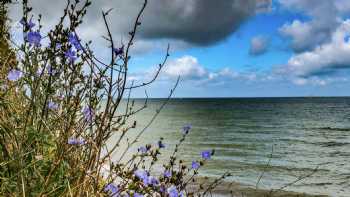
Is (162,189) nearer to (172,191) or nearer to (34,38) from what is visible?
(172,191)

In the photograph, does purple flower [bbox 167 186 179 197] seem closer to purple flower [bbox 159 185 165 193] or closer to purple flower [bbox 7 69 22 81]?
purple flower [bbox 159 185 165 193]

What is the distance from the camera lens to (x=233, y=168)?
17922 millimetres

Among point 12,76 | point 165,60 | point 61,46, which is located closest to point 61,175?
point 61,46

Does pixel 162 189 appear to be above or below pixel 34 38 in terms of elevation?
below

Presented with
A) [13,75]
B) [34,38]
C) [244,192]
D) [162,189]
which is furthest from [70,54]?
[244,192]

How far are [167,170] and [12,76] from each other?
4.44 ft

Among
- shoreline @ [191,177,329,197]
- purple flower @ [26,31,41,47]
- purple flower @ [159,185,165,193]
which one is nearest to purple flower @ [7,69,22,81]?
purple flower @ [26,31,41,47]

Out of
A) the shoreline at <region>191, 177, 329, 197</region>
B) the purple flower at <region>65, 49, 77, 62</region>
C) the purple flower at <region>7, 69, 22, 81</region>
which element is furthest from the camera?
the shoreline at <region>191, 177, 329, 197</region>

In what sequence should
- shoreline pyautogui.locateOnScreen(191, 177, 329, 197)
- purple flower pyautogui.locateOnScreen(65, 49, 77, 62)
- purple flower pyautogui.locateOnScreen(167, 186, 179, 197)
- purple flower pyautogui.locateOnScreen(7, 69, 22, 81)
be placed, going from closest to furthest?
purple flower pyautogui.locateOnScreen(65, 49, 77, 62)
purple flower pyautogui.locateOnScreen(167, 186, 179, 197)
purple flower pyautogui.locateOnScreen(7, 69, 22, 81)
shoreline pyautogui.locateOnScreen(191, 177, 329, 197)

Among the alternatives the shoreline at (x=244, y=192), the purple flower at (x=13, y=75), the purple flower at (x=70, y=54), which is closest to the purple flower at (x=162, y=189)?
the purple flower at (x=70, y=54)

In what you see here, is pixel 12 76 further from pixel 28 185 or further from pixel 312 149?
pixel 312 149

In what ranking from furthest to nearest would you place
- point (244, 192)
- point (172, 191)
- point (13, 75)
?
point (244, 192)
point (13, 75)
point (172, 191)

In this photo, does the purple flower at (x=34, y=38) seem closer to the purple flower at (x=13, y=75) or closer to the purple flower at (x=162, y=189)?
the purple flower at (x=13, y=75)

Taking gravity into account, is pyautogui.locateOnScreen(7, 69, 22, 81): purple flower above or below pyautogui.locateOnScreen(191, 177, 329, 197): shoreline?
above
